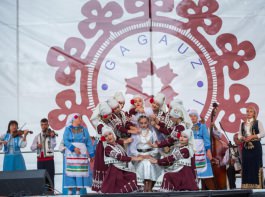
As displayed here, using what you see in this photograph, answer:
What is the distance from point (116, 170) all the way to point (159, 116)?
772 mm

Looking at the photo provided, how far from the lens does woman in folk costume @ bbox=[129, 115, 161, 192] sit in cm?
829

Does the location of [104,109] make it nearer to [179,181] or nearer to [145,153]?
[145,153]

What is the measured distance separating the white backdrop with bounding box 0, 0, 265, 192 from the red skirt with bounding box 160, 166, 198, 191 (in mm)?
2254

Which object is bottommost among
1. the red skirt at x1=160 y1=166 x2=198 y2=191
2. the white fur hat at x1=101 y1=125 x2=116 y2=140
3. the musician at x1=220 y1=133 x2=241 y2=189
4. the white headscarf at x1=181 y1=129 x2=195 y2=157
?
the red skirt at x1=160 y1=166 x2=198 y2=191

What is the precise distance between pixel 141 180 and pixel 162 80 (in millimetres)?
2395

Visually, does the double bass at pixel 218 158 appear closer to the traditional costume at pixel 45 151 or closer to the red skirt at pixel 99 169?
the red skirt at pixel 99 169

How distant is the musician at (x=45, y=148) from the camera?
10062 millimetres

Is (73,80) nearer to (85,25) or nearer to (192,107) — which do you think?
(85,25)

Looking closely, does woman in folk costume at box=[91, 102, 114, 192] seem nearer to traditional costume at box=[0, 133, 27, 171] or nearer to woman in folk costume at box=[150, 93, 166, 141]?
woman in folk costume at box=[150, 93, 166, 141]

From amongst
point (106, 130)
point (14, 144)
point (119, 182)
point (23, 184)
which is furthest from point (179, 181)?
point (14, 144)

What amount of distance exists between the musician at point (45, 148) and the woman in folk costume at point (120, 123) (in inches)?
61.3

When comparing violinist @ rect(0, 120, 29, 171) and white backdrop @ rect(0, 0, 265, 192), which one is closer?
violinist @ rect(0, 120, 29, 171)

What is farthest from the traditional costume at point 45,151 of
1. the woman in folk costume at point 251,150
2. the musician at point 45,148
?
the woman in folk costume at point 251,150

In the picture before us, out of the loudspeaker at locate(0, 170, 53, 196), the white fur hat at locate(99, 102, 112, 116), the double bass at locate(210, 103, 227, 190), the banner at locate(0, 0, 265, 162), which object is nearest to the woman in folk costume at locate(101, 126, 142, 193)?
the white fur hat at locate(99, 102, 112, 116)
